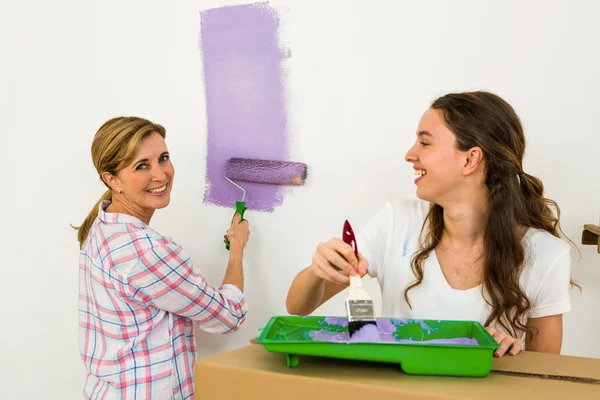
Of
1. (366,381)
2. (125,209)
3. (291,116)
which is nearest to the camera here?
(366,381)

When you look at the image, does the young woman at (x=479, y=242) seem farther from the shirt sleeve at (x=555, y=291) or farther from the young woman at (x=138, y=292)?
the young woman at (x=138, y=292)

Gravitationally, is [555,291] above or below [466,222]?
below

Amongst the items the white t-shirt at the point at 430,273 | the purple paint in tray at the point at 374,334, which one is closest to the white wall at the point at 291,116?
the white t-shirt at the point at 430,273

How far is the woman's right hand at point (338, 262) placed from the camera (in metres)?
1.06

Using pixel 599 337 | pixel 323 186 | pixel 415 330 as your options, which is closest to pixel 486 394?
pixel 415 330

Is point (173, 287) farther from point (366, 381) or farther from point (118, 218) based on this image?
point (366, 381)

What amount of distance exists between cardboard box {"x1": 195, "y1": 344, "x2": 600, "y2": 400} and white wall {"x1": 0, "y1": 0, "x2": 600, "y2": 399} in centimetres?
62

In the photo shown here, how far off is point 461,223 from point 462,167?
136 millimetres

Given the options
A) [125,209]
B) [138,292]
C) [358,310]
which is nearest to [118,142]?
[125,209]

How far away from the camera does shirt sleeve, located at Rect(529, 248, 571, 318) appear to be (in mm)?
1287

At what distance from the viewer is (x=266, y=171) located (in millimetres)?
1679

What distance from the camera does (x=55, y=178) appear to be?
6.65 feet

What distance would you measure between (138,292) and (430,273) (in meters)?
0.66

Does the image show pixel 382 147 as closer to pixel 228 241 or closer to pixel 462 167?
pixel 462 167
